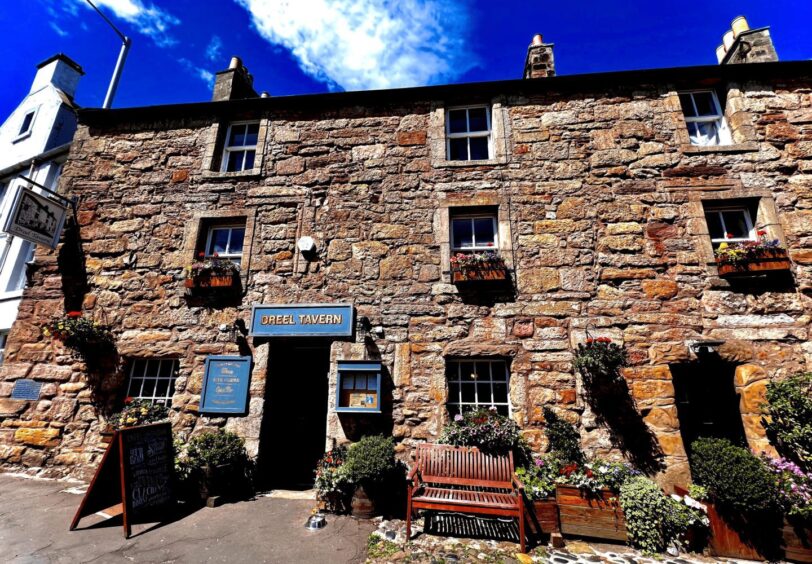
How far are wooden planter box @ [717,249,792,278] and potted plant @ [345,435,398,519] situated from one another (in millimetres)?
5797

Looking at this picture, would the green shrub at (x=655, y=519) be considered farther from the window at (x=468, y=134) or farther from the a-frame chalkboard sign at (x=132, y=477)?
the window at (x=468, y=134)

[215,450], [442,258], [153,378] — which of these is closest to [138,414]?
[153,378]

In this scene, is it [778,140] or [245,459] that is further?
[778,140]

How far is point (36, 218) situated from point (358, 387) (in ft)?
20.5

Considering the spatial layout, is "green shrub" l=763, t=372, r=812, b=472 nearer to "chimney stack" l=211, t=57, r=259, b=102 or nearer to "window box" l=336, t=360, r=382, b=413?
"window box" l=336, t=360, r=382, b=413

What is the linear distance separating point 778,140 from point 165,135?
450 inches

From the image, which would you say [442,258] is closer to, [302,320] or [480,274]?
[480,274]

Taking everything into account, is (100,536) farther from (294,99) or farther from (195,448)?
(294,99)

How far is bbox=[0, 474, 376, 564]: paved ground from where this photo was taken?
3.66 m

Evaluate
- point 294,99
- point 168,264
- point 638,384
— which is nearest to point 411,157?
point 294,99

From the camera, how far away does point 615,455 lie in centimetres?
530

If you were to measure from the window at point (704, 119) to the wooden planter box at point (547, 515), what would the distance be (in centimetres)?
668

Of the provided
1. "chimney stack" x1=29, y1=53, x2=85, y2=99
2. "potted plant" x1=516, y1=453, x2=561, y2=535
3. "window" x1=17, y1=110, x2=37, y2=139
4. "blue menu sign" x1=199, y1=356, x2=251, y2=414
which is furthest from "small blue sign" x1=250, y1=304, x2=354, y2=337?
"chimney stack" x1=29, y1=53, x2=85, y2=99

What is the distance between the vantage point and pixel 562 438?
5125 millimetres
